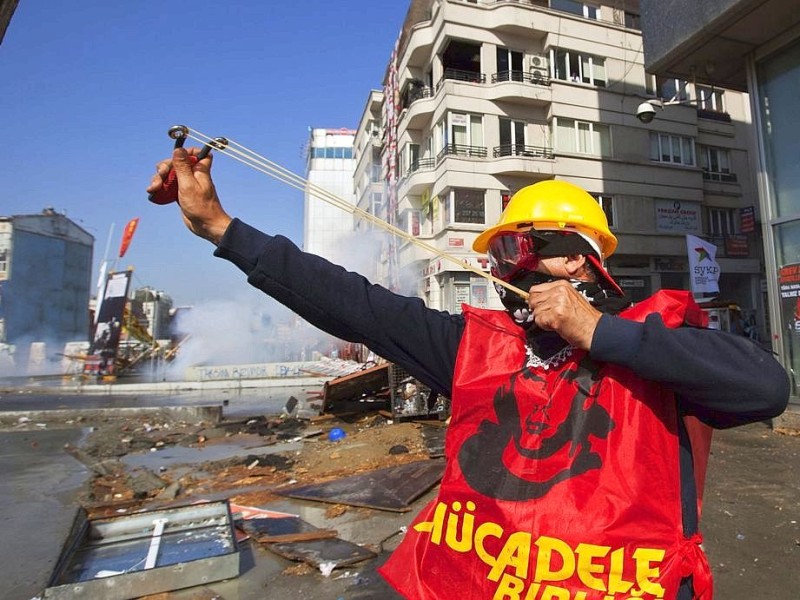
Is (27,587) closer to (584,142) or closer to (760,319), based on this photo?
(584,142)

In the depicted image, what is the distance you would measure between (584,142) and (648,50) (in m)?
15.5

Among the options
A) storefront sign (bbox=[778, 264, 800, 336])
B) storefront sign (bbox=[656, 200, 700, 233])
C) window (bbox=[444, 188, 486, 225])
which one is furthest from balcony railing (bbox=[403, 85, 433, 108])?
storefront sign (bbox=[778, 264, 800, 336])

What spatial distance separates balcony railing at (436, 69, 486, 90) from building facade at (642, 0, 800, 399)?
15001mm

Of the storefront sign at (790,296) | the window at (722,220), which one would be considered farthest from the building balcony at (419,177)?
the storefront sign at (790,296)

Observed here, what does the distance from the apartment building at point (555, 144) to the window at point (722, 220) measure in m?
0.07

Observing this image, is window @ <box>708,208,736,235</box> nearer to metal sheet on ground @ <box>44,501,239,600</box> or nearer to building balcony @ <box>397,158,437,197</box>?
building balcony @ <box>397,158,437,197</box>

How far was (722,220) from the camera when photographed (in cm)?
2508

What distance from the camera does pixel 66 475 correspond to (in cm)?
661

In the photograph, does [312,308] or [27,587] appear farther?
[27,587]

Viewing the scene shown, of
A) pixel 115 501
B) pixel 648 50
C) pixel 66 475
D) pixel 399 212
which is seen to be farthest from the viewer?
pixel 399 212

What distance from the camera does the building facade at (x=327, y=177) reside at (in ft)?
172

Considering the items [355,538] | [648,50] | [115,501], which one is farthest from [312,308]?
[648,50]

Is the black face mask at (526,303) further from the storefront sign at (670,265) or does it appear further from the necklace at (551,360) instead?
the storefront sign at (670,265)

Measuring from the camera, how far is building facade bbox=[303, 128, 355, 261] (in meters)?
52.3
